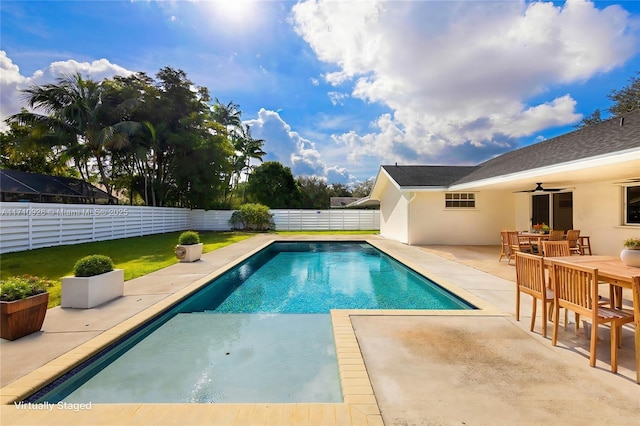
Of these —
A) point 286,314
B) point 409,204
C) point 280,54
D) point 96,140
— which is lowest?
point 286,314

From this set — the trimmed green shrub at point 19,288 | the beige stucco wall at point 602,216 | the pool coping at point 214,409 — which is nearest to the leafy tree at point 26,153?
the trimmed green shrub at point 19,288

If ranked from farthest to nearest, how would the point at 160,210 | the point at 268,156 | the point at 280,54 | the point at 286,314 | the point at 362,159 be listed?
the point at 268,156 → the point at 362,159 → the point at 160,210 → the point at 280,54 → the point at 286,314

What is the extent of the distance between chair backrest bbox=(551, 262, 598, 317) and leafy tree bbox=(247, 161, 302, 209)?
28.7m

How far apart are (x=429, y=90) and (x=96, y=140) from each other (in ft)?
60.0

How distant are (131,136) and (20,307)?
1763 cm

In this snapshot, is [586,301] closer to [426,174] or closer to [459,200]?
[459,200]

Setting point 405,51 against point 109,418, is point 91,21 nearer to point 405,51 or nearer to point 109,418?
point 405,51

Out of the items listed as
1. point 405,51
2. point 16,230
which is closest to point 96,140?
point 16,230

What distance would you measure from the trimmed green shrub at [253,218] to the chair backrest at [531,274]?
1881cm

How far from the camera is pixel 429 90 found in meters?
13.2

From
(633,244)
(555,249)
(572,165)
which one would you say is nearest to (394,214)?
(572,165)

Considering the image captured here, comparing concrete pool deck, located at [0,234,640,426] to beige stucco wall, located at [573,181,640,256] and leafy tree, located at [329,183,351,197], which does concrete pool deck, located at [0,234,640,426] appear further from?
leafy tree, located at [329,183,351,197]

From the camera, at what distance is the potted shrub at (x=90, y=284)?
4.77 m

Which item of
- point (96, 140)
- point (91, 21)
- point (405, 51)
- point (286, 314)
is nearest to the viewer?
point (286, 314)
